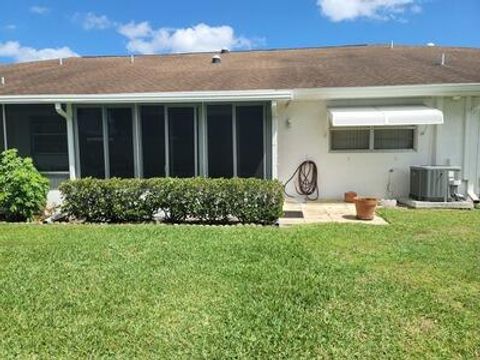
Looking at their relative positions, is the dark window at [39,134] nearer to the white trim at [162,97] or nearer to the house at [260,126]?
the house at [260,126]

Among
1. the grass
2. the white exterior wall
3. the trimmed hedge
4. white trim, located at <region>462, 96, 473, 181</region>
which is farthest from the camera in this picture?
the white exterior wall

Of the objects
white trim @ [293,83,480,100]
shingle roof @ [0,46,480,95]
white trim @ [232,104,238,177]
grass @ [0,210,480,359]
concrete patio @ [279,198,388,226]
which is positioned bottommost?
grass @ [0,210,480,359]

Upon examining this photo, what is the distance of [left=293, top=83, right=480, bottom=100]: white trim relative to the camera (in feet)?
41.0

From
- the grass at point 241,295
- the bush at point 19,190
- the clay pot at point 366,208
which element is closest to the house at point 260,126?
the bush at point 19,190

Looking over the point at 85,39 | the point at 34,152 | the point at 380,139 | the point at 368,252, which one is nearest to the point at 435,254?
the point at 368,252

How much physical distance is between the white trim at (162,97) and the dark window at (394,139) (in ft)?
11.9

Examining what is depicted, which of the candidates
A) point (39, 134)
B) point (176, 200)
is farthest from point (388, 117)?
point (39, 134)

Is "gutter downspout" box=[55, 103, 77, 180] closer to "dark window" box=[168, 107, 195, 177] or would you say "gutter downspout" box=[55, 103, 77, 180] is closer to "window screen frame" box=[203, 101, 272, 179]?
"dark window" box=[168, 107, 195, 177]

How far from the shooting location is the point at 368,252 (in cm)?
759

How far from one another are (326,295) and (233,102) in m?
8.06

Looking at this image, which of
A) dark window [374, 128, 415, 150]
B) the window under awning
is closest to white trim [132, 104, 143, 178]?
the window under awning

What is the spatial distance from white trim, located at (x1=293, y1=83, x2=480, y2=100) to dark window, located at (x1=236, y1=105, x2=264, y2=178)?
5.18 ft

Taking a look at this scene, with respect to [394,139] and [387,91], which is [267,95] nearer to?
[387,91]

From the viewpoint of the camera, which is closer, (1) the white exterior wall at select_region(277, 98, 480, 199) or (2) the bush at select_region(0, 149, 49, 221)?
(2) the bush at select_region(0, 149, 49, 221)
